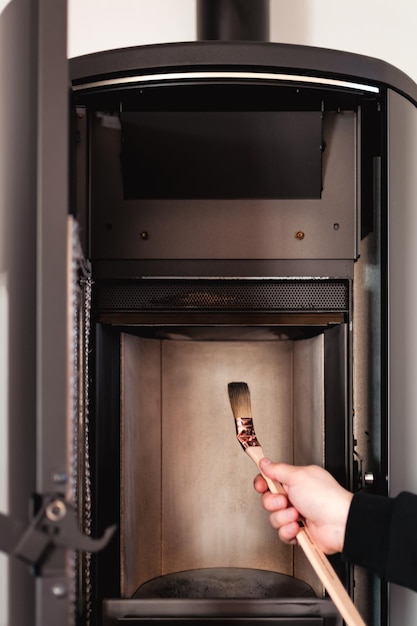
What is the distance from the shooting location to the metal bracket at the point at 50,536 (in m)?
0.61

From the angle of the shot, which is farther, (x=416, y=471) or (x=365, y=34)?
(x=365, y=34)

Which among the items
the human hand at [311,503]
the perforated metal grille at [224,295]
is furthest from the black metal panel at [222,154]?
the human hand at [311,503]

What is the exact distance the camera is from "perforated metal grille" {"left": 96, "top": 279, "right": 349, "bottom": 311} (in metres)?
1.07

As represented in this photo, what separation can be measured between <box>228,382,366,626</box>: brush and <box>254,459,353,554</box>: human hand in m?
0.02

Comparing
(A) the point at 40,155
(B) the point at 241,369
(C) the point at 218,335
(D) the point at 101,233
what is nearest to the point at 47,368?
(A) the point at 40,155

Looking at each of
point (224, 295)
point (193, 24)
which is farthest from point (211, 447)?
point (193, 24)

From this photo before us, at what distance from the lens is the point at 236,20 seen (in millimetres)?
1196

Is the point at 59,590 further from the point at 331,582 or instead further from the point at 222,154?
the point at 222,154

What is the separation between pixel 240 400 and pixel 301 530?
21 cm

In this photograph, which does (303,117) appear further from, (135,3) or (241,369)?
(135,3)

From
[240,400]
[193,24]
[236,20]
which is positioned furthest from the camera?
[193,24]

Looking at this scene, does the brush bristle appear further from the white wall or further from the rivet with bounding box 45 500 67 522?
the white wall

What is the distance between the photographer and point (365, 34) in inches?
55.2

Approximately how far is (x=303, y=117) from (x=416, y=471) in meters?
0.55
